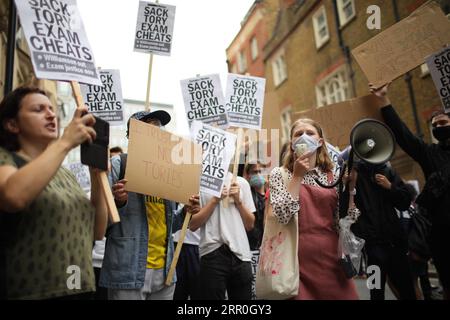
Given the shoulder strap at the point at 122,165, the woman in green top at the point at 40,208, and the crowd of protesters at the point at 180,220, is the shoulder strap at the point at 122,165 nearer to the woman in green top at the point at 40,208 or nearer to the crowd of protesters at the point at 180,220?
the crowd of protesters at the point at 180,220

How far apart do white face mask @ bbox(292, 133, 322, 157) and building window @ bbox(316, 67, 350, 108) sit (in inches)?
501

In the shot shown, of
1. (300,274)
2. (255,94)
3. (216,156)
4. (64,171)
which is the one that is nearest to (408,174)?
(255,94)

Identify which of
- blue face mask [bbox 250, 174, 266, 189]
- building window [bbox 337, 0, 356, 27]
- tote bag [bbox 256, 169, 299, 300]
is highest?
building window [bbox 337, 0, 356, 27]

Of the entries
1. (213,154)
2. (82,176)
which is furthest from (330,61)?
(213,154)

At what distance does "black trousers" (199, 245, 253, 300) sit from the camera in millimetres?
3932

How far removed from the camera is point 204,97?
5.08 metres

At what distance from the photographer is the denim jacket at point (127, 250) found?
2967mm

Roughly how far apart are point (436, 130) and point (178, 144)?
7.39 feet

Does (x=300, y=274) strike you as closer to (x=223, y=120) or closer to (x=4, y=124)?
(x=4, y=124)

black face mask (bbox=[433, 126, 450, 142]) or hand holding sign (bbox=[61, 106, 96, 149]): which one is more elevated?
black face mask (bbox=[433, 126, 450, 142])

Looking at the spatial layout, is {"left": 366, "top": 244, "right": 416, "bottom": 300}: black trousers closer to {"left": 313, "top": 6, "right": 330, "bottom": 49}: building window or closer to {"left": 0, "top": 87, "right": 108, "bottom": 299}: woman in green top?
{"left": 0, "top": 87, "right": 108, "bottom": 299}: woman in green top

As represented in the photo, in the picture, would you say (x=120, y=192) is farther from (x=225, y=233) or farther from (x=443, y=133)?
(x=443, y=133)

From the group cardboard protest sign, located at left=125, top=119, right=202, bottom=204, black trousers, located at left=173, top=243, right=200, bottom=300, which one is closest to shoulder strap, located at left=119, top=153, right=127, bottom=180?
cardboard protest sign, located at left=125, top=119, right=202, bottom=204

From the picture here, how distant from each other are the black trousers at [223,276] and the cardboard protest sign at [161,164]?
2.35 feet
